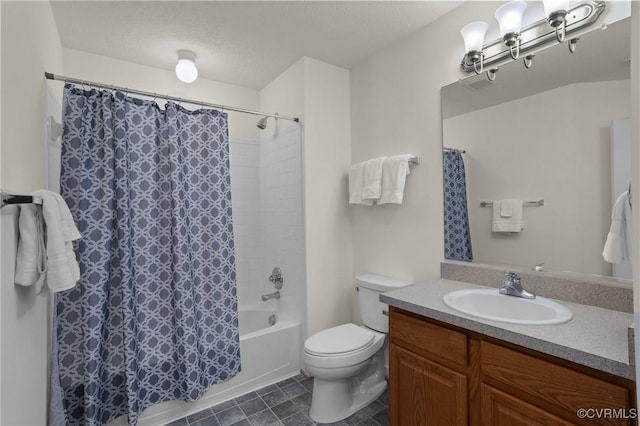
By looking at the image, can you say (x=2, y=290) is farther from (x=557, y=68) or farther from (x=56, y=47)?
(x=557, y=68)

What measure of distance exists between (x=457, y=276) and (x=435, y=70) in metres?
1.30

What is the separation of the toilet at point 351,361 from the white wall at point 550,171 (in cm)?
78

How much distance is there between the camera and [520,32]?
1.51 metres

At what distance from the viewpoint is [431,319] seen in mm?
1366

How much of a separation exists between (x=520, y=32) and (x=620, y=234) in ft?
3.44

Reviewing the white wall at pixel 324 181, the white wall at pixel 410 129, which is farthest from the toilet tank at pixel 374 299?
the white wall at pixel 324 181

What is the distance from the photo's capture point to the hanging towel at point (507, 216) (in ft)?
5.21

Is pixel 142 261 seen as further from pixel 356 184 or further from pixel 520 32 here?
pixel 520 32

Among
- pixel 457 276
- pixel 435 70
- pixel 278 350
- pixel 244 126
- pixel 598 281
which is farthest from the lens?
pixel 244 126

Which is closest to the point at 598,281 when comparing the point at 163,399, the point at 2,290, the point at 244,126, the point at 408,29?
the point at 408,29

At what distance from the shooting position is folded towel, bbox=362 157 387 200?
2.15 meters

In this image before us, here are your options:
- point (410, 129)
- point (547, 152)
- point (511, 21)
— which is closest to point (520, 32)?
point (511, 21)

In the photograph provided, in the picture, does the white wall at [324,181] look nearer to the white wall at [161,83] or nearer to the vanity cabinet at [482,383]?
the white wall at [161,83]

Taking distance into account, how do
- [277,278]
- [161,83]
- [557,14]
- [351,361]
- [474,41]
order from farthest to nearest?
[277,278] < [161,83] < [351,361] < [474,41] < [557,14]
